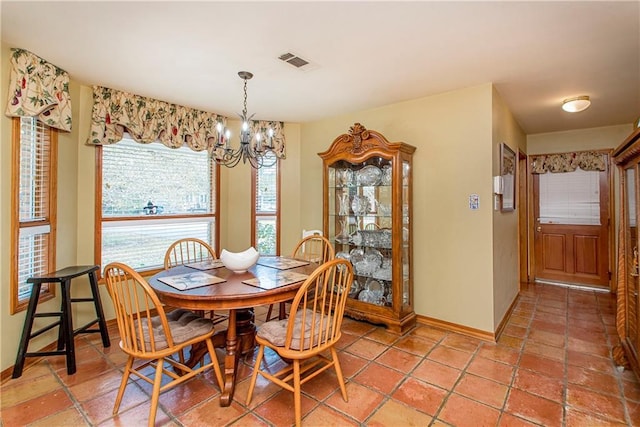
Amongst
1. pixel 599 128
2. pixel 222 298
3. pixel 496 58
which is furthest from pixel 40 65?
pixel 599 128

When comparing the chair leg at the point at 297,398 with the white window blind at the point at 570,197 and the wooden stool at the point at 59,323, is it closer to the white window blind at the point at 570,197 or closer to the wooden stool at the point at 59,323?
the wooden stool at the point at 59,323

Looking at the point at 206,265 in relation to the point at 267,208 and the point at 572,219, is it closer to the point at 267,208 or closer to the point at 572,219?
the point at 267,208

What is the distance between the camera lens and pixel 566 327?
3.26m

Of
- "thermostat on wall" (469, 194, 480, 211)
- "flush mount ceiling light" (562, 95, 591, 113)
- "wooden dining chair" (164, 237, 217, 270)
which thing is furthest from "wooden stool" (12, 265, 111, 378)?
"flush mount ceiling light" (562, 95, 591, 113)

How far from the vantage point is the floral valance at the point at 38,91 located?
2309mm

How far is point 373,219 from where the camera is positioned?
11.5 ft

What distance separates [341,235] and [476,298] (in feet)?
4.99

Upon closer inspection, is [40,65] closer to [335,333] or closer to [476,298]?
[335,333]

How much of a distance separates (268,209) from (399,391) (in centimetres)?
292

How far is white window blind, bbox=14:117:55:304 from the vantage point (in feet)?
8.12

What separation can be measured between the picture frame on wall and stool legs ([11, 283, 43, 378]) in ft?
13.5

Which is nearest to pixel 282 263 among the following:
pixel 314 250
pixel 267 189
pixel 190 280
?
pixel 190 280

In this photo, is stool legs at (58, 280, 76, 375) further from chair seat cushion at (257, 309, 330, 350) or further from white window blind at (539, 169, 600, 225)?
white window blind at (539, 169, 600, 225)

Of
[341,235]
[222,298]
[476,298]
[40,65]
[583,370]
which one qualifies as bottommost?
[583,370]
